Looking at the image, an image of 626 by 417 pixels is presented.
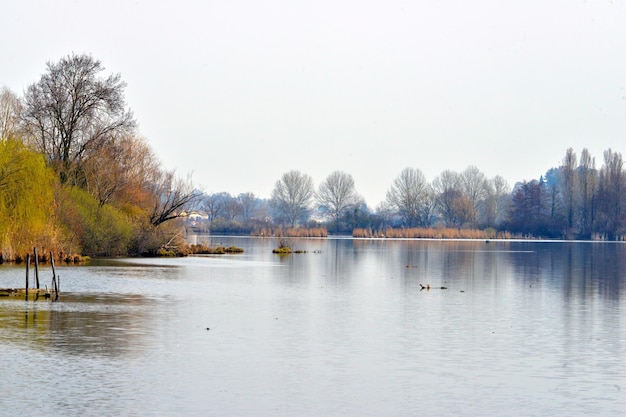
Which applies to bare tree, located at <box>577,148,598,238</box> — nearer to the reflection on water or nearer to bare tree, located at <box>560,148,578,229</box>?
bare tree, located at <box>560,148,578,229</box>

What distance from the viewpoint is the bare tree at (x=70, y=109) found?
173ft

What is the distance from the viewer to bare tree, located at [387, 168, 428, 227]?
404 feet

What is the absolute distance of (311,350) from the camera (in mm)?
17391

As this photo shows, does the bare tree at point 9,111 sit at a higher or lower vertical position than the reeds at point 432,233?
higher

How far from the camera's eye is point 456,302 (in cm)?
2675

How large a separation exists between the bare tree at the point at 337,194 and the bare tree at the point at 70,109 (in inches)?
3082

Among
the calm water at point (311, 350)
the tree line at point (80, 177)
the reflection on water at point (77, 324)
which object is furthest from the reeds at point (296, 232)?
the reflection on water at point (77, 324)

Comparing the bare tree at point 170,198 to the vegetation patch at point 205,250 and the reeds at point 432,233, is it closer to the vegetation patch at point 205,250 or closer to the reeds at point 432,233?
the vegetation patch at point 205,250

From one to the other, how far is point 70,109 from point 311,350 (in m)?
39.7

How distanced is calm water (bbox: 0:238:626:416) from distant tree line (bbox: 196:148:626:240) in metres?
83.9

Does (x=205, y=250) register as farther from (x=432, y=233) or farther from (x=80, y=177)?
(x=432, y=233)

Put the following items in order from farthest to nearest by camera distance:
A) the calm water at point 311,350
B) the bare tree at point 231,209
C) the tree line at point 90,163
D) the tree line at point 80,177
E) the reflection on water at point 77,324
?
the bare tree at point 231,209 < the tree line at point 90,163 < the tree line at point 80,177 < the reflection on water at point 77,324 < the calm water at point 311,350

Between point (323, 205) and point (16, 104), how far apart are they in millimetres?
77887

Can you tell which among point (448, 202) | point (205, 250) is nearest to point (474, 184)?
point (448, 202)
